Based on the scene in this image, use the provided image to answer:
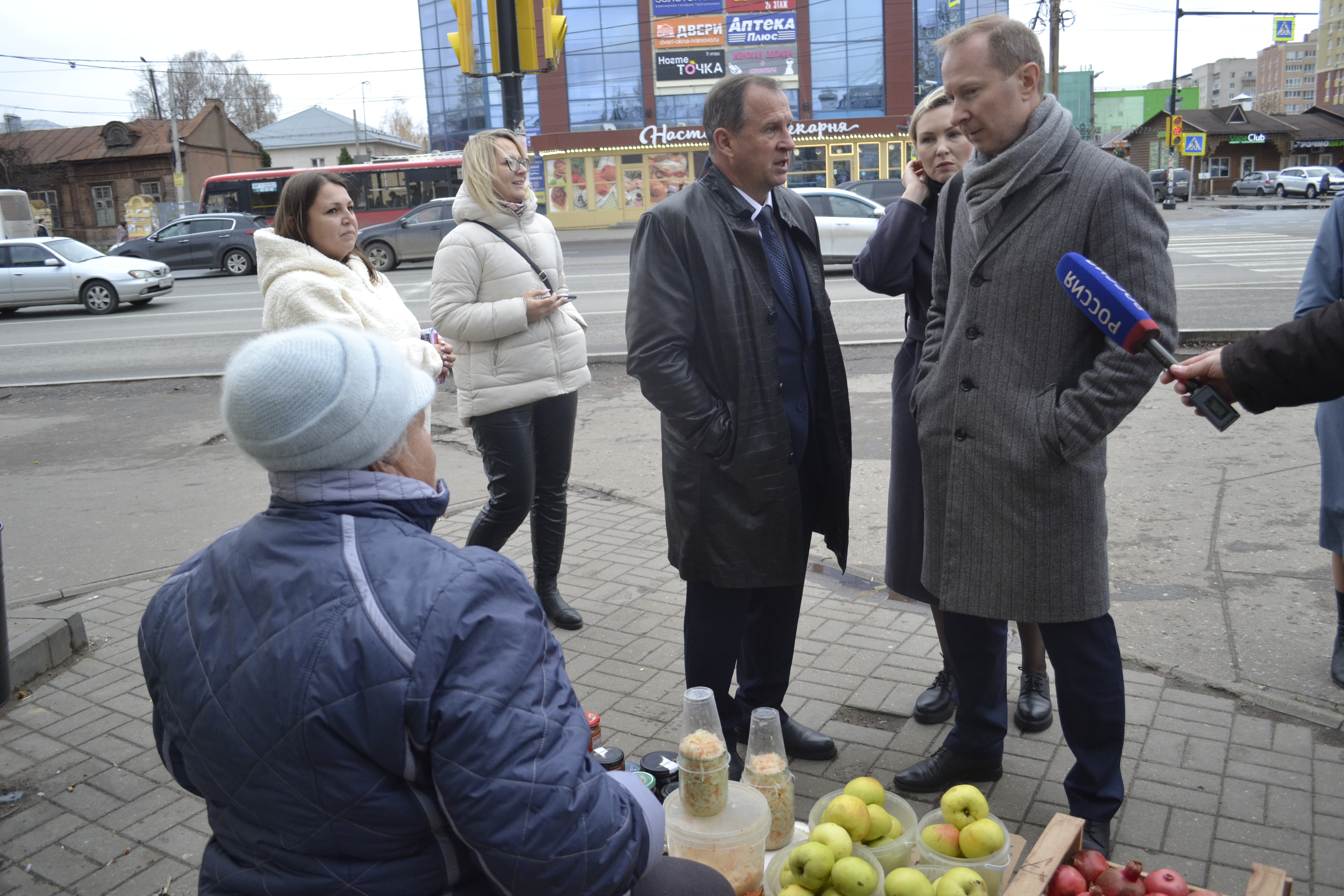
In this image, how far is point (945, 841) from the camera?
2250mm

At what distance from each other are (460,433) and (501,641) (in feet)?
23.1

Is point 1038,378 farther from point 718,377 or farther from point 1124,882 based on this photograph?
point 1124,882

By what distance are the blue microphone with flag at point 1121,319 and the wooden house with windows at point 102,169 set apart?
53.5 m

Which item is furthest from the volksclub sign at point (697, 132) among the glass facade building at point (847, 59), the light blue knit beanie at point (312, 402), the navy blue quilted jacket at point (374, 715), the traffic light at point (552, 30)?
the navy blue quilted jacket at point (374, 715)

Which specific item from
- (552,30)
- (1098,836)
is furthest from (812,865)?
(552,30)

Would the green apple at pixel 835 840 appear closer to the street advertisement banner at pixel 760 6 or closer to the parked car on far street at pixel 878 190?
the parked car on far street at pixel 878 190

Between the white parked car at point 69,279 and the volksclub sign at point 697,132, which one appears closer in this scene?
the white parked car at point 69,279

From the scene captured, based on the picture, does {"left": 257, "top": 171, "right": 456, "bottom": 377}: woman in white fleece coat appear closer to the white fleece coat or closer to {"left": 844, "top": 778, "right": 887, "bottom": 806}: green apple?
the white fleece coat

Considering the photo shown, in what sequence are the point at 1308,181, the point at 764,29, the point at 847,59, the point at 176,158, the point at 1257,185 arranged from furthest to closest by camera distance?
1. the point at 1257,185
2. the point at 1308,181
3. the point at 764,29
4. the point at 847,59
5. the point at 176,158

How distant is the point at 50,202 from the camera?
166ft

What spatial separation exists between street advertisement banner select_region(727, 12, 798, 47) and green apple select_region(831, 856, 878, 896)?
45.7 meters

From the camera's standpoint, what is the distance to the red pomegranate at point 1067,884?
215cm

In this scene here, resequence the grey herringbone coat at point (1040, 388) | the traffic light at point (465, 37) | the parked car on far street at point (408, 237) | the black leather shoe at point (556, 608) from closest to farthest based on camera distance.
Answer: the grey herringbone coat at point (1040, 388), the black leather shoe at point (556, 608), the traffic light at point (465, 37), the parked car on far street at point (408, 237)

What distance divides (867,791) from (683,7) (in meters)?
46.1
